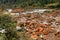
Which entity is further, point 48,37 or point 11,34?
point 48,37

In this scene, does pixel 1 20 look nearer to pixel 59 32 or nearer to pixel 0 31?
pixel 0 31

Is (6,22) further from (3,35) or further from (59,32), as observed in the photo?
(59,32)

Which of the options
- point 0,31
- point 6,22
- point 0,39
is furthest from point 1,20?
point 0,39

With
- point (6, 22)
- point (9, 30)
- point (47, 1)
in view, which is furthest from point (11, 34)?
point (47, 1)

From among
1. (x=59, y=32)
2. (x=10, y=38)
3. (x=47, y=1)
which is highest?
(x=10, y=38)

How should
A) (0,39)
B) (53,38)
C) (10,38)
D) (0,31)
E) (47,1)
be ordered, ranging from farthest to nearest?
(47,1), (53,38), (0,31), (10,38), (0,39)

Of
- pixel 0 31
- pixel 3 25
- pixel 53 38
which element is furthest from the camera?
pixel 53 38

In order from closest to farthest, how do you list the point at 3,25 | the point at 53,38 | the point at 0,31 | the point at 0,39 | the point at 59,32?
1. the point at 0,39
2. the point at 0,31
3. the point at 3,25
4. the point at 53,38
5. the point at 59,32

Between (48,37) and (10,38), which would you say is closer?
(10,38)

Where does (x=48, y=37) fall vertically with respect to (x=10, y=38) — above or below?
below
